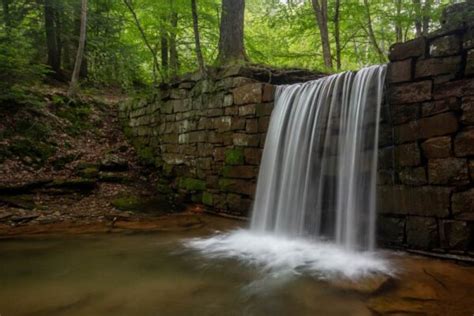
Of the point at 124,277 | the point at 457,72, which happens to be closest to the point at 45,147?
the point at 124,277

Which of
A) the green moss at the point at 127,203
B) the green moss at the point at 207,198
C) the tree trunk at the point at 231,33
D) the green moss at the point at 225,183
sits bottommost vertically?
the green moss at the point at 127,203

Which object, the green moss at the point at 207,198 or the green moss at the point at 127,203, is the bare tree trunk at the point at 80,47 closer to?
the green moss at the point at 127,203

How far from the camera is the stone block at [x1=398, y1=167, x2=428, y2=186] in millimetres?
3424

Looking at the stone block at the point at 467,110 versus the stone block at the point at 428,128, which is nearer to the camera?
the stone block at the point at 467,110

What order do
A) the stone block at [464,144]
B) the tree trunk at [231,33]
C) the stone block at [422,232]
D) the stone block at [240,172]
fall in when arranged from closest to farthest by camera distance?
the stone block at [464,144] < the stone block at [422,232] < the stone block at [240,172] < the tree trunk at [231,33]

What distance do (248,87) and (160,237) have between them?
2.71 metres

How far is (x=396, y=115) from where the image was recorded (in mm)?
3635

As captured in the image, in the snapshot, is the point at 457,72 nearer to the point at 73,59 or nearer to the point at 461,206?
the point at 461,206

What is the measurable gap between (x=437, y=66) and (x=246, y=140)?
2912 millimetres

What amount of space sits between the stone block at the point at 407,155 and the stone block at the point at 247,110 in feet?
7.93

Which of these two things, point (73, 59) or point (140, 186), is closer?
point (140, 186)

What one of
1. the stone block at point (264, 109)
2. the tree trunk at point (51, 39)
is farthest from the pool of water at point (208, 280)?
the tree trunk at point (51, 39)

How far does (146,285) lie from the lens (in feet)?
9.17

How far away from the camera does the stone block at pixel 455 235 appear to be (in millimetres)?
3145
